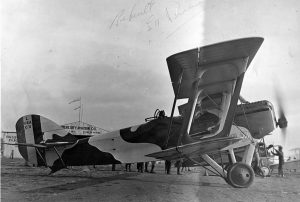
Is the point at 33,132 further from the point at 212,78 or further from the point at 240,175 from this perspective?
the point at 240,175

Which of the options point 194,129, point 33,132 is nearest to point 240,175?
point 194,129

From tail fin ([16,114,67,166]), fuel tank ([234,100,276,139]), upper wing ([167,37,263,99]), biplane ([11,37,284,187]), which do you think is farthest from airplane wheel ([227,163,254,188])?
tail fin ([16,114,67,166])

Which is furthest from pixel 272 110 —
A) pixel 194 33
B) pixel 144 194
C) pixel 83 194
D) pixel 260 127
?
pixel 83 194

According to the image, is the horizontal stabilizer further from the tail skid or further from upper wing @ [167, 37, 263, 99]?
the tail skid

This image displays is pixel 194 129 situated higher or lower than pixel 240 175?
higher

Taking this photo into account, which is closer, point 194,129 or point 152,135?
point 194,129

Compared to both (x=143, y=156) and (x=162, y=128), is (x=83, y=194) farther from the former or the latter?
(x=162, y=128)

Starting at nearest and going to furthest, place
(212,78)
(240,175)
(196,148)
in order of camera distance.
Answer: (196,148) → (240,175) → (212,78)
